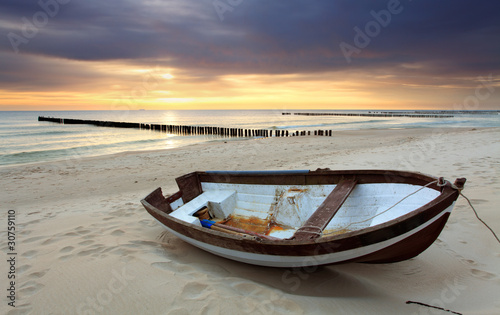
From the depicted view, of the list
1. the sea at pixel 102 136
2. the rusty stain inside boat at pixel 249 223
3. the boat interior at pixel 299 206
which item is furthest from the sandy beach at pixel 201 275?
the sea at pixel 102 136

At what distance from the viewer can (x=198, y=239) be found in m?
3.85

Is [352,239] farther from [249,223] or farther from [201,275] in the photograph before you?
[249,223]

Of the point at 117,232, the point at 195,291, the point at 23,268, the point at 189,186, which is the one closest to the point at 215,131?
the point at 189,186

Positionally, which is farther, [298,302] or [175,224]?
[175,224]

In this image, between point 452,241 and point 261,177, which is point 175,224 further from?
point 452,241

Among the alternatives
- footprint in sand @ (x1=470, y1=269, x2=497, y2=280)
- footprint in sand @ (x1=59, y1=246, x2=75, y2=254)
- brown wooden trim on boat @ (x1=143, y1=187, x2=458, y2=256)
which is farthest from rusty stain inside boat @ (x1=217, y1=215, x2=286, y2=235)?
Result: footprint in sand @ (x1=470, y1=269, x2=497, y2=280)

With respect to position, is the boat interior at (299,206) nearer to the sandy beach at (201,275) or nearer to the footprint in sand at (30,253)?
the sandy beach at (201,275)

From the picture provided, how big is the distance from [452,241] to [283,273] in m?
2.72

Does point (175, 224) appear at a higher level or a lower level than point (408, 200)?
lower

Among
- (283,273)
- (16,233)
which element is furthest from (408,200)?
(16,233)

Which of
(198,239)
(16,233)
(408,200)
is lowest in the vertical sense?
(16,233)

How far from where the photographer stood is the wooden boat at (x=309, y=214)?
9.30ft

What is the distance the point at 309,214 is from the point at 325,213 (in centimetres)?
85

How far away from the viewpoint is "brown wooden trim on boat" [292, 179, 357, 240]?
11.6 feet
